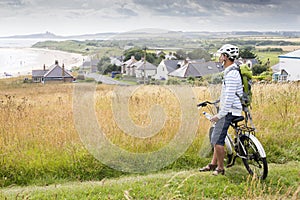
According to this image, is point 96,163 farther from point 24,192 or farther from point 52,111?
point 52,111

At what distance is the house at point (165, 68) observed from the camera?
26.8ft

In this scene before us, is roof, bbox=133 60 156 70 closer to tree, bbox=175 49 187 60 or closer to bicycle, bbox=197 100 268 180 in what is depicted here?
tree, bbox=175 49 187 60

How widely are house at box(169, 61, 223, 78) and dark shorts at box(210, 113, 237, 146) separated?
73.2 inches

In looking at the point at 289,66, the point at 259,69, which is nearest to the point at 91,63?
the point at 259,69

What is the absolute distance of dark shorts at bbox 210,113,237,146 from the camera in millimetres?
4734

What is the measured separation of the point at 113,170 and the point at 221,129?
1903 millimetres

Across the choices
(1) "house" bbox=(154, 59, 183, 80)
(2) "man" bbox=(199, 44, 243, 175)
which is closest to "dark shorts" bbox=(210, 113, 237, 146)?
(2) "man" bbox=(199, 44, 243, 175)

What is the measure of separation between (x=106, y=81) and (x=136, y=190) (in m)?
2.65

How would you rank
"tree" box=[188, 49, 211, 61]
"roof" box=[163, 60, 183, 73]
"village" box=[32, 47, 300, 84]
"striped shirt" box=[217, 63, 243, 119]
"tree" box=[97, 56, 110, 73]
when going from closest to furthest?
"striped shirt" box=[217, 63, 243, 119] → "tree" box=[97, 56, 110, 73] → "village" box=[32, 47, 300, 84] → "tree" box=[188, 49, 211, 61] → "roof" box=[163, 60, 183, 73]

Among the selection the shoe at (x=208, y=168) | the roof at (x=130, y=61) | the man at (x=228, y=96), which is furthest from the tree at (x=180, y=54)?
the shoe at (x=208, y=168)

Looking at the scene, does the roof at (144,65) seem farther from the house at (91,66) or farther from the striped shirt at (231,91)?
the striped shirt at (231,91)

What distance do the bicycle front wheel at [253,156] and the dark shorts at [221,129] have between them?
42cm

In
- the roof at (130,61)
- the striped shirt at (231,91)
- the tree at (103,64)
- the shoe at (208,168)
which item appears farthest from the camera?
the roof at (130,61)

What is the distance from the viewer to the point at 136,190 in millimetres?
4430
